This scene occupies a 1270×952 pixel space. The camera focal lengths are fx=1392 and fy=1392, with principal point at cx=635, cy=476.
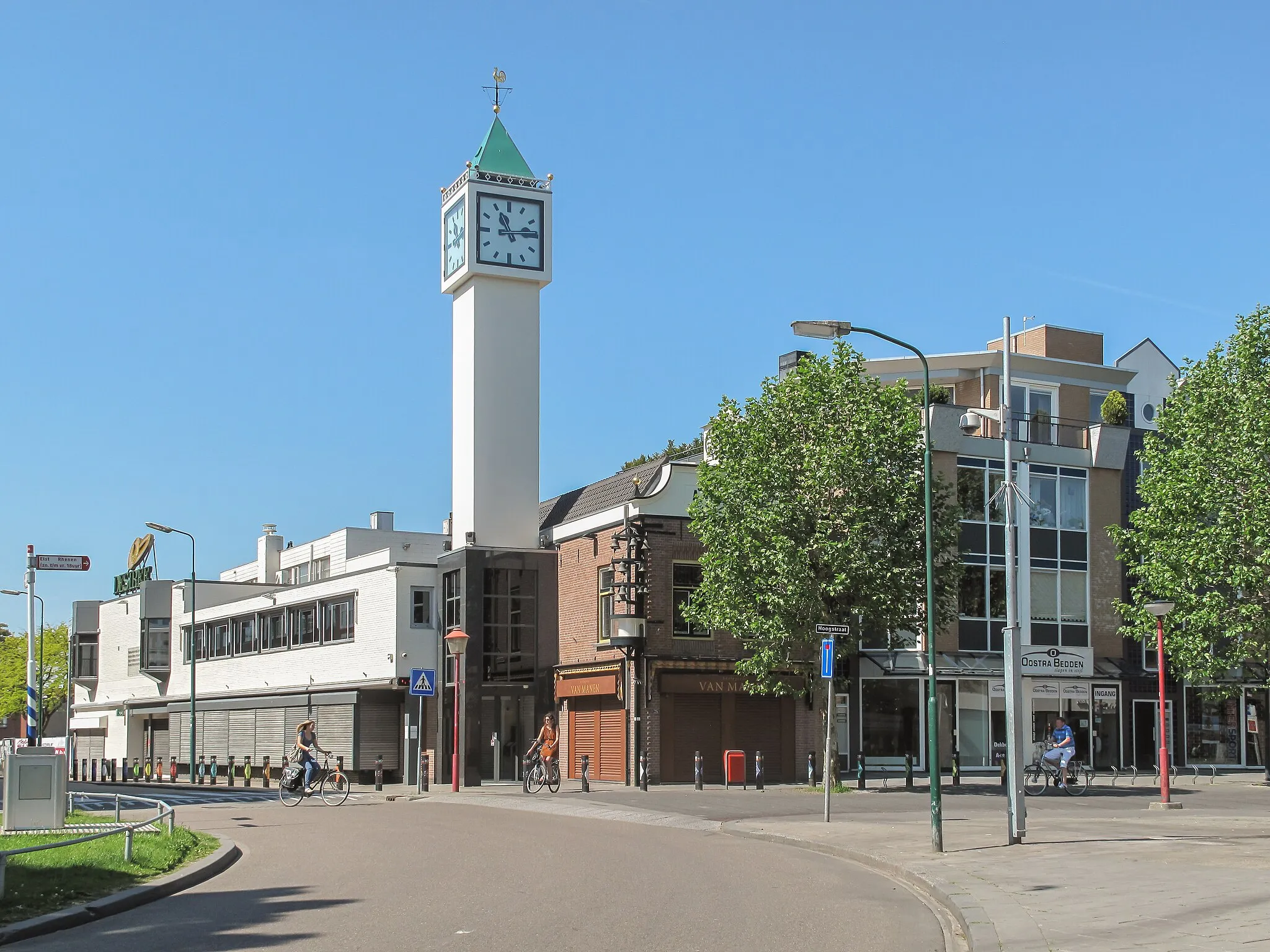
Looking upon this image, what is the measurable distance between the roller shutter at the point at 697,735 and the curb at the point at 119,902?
70.7 ft

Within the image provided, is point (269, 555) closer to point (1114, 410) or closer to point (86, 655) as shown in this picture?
point (86, 655)

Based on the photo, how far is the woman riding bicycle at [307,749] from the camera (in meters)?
30.2

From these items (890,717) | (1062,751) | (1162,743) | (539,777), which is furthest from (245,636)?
(1162,743)

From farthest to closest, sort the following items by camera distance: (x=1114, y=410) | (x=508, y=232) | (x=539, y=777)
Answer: (x=1114, y=410) → (x=508, y=232) → (x=539, y=777)

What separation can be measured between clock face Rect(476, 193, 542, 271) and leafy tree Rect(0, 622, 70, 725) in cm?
6104

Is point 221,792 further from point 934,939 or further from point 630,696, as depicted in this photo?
point 934,939

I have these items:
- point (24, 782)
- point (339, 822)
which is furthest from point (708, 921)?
point (339, 822)

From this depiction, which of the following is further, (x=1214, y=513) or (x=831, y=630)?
(x=1214, y=513)

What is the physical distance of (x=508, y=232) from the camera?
1726 inches

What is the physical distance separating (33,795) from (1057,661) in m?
33.6

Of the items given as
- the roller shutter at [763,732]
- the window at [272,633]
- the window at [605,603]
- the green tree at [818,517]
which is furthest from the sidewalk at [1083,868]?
the window at [272,633]

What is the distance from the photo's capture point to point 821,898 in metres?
13.5

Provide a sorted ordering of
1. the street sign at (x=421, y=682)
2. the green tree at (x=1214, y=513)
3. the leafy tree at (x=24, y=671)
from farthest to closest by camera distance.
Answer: the leafy tree at (x=24, y=671)
the green tree at (x=1214, y=513)
the street sign at (x=421, y=682)

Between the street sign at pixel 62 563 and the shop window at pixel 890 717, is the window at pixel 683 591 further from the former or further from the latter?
the street sign at pixel 62 563
